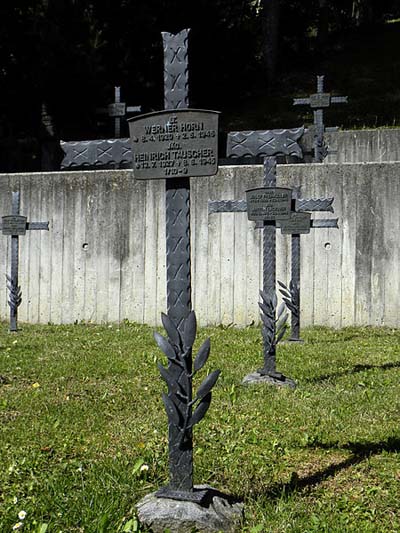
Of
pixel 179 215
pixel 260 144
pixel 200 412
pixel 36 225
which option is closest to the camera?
pixel 200 412

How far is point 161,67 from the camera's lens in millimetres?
20969

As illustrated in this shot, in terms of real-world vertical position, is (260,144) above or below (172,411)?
above

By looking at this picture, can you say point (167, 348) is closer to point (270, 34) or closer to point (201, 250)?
point (201, 250)

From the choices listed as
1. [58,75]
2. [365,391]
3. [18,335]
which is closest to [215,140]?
[365,391]

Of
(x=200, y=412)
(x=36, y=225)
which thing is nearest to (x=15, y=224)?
(x=36, y=225)

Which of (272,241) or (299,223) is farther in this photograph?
(299,223)

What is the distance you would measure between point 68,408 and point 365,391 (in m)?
2.54

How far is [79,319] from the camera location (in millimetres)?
12836

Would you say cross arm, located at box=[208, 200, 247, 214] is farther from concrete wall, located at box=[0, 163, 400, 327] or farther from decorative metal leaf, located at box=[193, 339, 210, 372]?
decorative metal leaf, located at box=[193, 339, 210, 372]

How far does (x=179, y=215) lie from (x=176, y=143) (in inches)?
14.9

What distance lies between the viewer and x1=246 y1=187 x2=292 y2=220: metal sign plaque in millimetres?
7668

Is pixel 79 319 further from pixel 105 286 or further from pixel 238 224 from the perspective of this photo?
pixel 238 224

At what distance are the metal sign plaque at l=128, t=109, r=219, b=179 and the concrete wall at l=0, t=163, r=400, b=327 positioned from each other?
7.80 meters

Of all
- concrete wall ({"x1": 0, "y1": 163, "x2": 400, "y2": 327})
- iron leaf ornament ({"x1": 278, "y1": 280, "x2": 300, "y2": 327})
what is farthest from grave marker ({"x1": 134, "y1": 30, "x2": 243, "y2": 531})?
concrete wall ({"x1": 0, "y1": 163, "x2": 400, "y2": 327})
